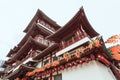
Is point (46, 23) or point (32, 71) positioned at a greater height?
point (46, 23)

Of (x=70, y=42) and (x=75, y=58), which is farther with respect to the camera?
(x=70, y=42)

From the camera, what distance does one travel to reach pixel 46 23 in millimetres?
21047

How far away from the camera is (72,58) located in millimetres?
8867

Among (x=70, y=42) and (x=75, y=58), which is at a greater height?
(x=70, y=42)

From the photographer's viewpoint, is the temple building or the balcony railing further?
the balcony railing

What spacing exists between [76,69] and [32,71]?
5.13 m

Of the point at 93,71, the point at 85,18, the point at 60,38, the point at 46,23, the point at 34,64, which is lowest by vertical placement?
the point at 93,71

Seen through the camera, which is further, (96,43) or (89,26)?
(89,26)

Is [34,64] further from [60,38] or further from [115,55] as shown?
[115,55]

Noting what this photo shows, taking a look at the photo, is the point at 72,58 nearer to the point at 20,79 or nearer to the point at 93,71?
the point at 93,71

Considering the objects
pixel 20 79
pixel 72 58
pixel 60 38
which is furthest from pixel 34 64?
pixel 72 58

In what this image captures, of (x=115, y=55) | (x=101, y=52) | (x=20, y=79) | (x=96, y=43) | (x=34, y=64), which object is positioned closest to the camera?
(x=96, y=43)

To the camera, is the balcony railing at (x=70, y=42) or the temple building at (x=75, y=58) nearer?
the temple building at (x=75, y=58)

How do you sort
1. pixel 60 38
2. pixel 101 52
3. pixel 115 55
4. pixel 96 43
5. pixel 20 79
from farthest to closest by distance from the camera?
pixel 20 79
pixel 60 38
pixel 115 55
pixel 101 52
pixel 96 43
